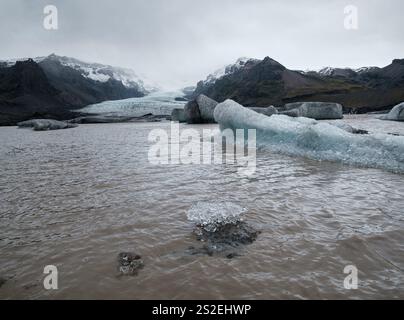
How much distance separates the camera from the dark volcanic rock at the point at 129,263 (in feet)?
10.9

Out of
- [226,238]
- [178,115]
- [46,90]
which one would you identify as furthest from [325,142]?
[46,90]

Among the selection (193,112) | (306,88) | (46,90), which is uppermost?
(306,88)

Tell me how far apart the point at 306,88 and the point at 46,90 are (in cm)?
6985

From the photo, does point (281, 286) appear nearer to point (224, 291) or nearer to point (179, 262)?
point (224, 291)

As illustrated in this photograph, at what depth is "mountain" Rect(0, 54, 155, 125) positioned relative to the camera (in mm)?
56388

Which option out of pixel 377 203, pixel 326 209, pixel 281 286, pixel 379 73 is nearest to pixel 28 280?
pixel 281 286

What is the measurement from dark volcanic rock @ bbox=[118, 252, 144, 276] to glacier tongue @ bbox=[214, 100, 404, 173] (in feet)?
23.6

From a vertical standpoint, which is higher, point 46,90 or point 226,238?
point 46,90

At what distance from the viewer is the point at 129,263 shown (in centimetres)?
350

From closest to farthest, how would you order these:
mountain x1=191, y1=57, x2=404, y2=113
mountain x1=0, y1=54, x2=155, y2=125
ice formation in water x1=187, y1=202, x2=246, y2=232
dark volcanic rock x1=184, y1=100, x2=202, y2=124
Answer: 1. ice formation in water x1=187, y1=202, x2=246, y2=232
2. dark volcanic rock x1=184, y1=100, x2=202, y2=124
3. mountain x1=0, y1=54, x2=155, y2=125
4. mountain x1=191, y1=57, x2=404, y2=113

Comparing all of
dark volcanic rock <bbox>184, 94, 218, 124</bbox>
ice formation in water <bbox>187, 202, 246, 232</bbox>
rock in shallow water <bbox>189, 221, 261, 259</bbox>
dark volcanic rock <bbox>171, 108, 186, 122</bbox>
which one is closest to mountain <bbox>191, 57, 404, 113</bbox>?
dark volcanic rock <bbox>171, 108, 186, 122</bbox>

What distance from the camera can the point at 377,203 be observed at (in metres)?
5.36

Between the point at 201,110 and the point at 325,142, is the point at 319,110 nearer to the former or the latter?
the point at 201,110

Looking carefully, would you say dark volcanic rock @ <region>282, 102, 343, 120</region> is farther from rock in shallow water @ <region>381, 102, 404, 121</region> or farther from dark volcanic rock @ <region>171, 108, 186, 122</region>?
dark volcanic rock @ <region>171, 108, 186, 122</region>
